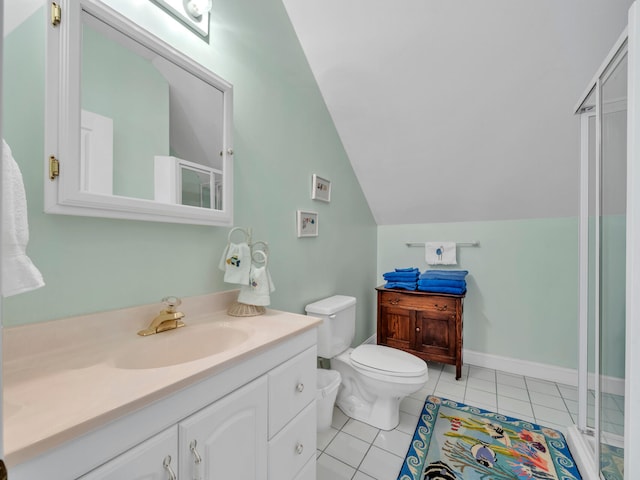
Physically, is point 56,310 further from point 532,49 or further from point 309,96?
point 532,49

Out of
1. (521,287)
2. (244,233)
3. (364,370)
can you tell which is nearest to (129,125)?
(244,233)

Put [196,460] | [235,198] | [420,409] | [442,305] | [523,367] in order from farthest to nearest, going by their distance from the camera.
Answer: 1. [523,367]
2. [442,305]
3. [420,409]
4. [235,198]
5. [196,460]

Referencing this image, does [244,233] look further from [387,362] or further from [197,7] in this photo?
[387,362]

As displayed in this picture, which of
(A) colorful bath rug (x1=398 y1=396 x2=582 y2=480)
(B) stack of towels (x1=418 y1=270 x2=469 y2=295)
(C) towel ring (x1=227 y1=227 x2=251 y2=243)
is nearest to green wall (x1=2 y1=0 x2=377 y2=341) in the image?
(C) towel ring (x1=227 y1=227 x2=251 y2=243)

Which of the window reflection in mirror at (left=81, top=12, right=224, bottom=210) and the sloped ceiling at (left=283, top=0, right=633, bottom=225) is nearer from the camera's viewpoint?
the window reflection in mirror at (left=81, top=12, right=224, bottom=210)

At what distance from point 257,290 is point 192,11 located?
3.91 feet

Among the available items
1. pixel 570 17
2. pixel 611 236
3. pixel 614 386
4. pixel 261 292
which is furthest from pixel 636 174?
pixel 261 292

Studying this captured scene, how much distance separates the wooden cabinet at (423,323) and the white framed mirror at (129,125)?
179cm

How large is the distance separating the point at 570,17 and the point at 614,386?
172 cm

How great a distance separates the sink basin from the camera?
0.91 metres

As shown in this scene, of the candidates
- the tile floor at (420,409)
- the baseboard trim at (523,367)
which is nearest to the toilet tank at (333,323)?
the tile floor at (420,409)

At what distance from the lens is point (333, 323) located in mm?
1896

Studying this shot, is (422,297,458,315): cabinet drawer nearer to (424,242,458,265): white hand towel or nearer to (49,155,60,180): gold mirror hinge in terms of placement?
(424,242,458,265): white hand towel

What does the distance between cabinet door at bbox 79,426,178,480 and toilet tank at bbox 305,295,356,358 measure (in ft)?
3.88
